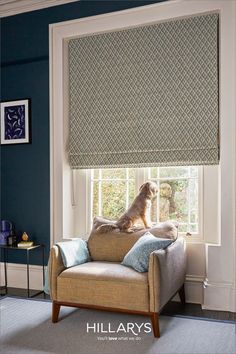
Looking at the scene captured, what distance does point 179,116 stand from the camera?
133 inches

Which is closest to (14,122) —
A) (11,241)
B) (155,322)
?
(11,241)

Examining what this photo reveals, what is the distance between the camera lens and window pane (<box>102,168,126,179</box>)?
379 centimetres

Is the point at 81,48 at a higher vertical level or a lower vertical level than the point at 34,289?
higher

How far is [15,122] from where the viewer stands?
159 inches

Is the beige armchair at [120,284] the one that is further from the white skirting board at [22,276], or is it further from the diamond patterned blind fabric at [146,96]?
the white skirting board at [22,276]

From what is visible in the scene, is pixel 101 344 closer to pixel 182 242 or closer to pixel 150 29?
pixel 182 242

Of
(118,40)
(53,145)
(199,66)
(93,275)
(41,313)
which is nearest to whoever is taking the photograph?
(93,275)

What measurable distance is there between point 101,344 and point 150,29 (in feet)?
9.19

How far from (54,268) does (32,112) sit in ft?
6.13

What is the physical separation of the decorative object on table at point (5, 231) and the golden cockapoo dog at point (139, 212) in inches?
44.2

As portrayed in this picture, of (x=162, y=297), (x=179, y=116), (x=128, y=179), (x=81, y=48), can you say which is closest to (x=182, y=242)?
(x=162, y=297)

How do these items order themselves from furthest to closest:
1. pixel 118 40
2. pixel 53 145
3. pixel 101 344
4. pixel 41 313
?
pixel 53 145 < pixel 118 40 < pixel 41 313 < pixel 101 344

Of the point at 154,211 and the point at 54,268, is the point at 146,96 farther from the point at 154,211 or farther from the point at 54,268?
the point at 54,268

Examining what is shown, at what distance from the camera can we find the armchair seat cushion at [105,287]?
2590mm
